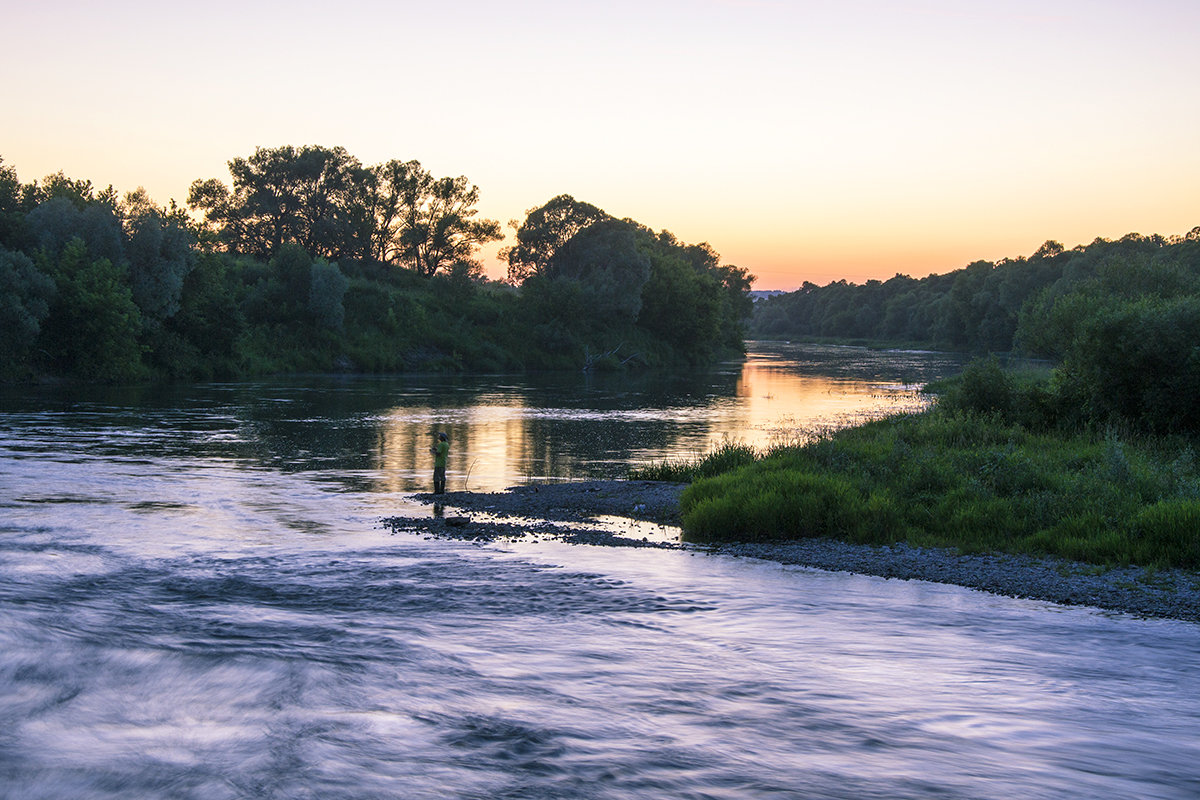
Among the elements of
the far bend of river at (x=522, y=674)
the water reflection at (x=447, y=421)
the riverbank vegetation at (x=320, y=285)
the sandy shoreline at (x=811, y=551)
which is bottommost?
the far bend of river at (x=522, y=674)

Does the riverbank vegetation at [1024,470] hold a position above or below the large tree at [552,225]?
below

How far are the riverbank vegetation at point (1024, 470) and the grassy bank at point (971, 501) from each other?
0.11 ft

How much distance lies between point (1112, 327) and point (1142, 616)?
19.3 m

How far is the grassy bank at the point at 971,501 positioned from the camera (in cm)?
1788

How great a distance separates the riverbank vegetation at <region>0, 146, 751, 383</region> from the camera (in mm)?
59219

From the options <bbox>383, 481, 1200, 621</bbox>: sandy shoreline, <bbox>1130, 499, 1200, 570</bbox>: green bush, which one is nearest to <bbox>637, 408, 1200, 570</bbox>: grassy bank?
<bbox>1130, 499, 1200, 570</bbox>: green bush

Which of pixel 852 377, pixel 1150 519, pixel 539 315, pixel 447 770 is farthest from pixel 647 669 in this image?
pixel 539 315

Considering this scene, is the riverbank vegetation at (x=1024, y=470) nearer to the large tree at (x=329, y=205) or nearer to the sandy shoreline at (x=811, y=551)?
the sandy shoreline at (x=811, y=551)

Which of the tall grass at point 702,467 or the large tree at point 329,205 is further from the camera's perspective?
the large tree at point 329,205

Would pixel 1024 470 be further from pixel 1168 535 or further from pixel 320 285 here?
pixel 320 285

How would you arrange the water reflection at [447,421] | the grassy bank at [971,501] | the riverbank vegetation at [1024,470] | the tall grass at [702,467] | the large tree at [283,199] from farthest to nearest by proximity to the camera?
1. the large tree at [283,199]
2. the water reflection at [447,421]
3. the tall grass at [702,467]
4. the riverbank vegetation at [1024,470]
5. the grassy bank at [971,501]

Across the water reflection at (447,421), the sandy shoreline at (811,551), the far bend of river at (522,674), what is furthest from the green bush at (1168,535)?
the water reflection at (447,421)

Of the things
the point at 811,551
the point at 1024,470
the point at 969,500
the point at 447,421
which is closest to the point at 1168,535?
the point at 969,500

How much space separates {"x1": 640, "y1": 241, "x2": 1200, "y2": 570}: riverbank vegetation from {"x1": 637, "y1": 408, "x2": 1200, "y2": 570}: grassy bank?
0.03 m
